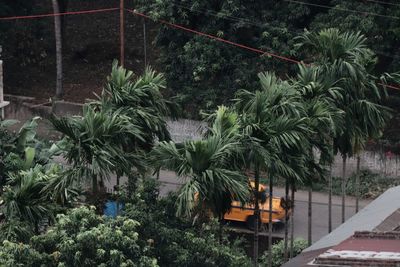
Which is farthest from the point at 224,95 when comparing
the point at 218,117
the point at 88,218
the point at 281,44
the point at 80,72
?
the point at 88,218

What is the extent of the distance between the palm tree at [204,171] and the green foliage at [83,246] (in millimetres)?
1616

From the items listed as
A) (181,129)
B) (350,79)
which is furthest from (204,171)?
(181,129)

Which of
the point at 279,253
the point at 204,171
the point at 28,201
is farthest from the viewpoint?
the point at 279,253

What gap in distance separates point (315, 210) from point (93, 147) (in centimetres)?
1560

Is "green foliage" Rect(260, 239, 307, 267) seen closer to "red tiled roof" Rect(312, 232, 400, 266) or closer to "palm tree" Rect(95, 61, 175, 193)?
"palm tree" Rect(95, 61, 175, 193)

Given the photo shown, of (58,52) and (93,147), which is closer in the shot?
(93,147)

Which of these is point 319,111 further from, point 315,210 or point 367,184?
point 367,184

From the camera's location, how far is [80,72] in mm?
40906

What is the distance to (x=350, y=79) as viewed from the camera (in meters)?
23.1

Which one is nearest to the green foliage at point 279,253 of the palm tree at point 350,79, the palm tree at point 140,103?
the palm tree at point 350,79

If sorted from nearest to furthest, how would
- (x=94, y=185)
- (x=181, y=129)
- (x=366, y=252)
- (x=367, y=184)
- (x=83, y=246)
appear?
(x=83, y=246) → (x=366, y=252) → (x=94, y=185) → (x=367, y=184) → (x=181, y=129)

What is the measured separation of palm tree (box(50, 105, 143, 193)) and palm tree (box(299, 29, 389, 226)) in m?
7.01

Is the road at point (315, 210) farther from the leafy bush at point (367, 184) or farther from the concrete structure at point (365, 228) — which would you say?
the concrete structure at point (365, 228)

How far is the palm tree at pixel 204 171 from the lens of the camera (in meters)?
17.2
